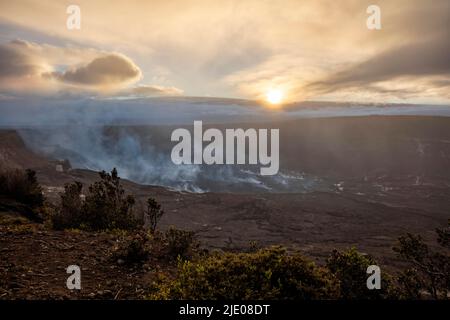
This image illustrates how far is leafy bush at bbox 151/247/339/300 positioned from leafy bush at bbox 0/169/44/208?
10325 millimetres

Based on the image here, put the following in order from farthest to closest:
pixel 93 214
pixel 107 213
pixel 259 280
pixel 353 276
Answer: pixel 107 213 < pixel 93 214 < pixel 353 276 < pixel 259 280

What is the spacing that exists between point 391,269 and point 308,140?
123158 mm

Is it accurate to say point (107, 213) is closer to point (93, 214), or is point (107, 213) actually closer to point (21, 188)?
point (93, 214)

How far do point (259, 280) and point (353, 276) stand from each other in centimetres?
444

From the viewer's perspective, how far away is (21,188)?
508 inches

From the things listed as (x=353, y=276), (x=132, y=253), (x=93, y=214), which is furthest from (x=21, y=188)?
(x=353, y=276)

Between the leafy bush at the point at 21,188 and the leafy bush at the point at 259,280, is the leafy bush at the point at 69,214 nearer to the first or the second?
the leafy bush at the point at 21,188

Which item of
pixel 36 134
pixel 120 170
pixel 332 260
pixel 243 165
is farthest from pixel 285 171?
pixel 332 260

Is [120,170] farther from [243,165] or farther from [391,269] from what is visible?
[391,269]

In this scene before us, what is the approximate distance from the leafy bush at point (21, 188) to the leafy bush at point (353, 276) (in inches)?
421

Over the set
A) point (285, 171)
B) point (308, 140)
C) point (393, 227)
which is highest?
point (308, 140)

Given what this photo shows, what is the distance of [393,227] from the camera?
215ft
